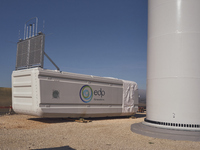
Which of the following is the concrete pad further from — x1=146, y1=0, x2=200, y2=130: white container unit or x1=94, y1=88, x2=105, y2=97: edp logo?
x1=94, y1=88, x2=105, y2=97: edp logo

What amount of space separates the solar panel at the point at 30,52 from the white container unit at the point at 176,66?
5.82m

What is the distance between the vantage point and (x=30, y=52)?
37.7 ft

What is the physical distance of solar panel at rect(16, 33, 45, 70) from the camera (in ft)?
35.4

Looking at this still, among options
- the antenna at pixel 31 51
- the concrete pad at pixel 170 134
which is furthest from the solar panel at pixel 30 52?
the concrete pad at pixel 170 134

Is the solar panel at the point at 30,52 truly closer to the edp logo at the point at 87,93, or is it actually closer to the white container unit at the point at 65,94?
the white container unit at the point at 65,94

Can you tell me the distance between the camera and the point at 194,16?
709cm

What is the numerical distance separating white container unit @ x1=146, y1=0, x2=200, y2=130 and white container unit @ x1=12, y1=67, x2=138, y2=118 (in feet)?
15.2

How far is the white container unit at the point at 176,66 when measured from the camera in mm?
6875

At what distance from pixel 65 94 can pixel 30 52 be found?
3110mm

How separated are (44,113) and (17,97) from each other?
7.12 feet

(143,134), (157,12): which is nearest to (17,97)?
(143,134)

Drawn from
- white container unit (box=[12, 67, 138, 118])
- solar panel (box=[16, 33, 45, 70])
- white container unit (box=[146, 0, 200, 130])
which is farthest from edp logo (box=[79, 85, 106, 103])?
white container unit (box=[146, 0, 200, 130])

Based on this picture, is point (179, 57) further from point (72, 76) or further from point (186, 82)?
point (72, 76)

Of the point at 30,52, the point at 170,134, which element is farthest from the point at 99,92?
the point at 170,134
